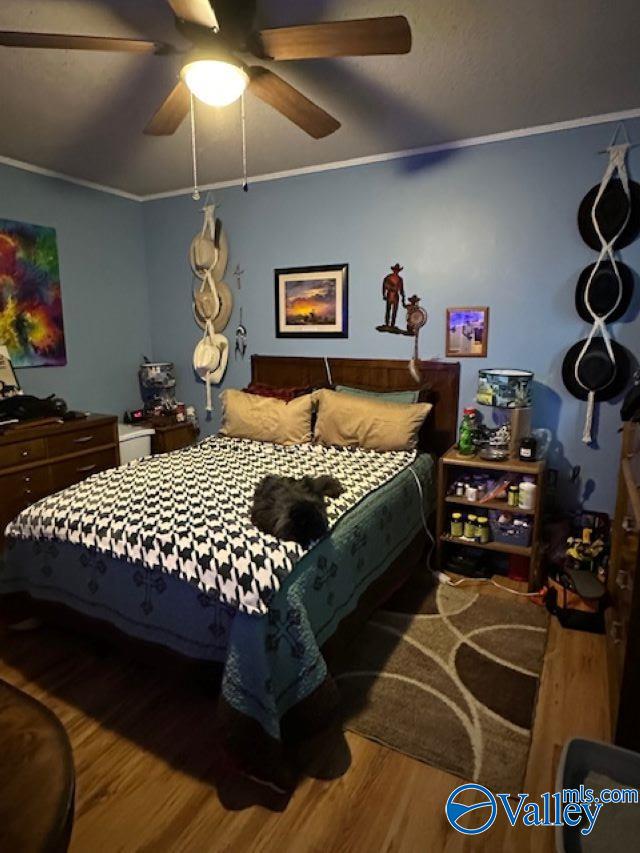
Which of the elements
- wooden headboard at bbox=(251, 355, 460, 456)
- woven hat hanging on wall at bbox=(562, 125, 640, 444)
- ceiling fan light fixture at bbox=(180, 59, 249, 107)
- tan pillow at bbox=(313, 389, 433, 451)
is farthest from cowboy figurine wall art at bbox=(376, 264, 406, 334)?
ceiling fan light fixture at bbox=(180, 59, 249, 107)

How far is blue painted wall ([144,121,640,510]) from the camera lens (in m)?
2.71

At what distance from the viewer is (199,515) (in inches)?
72.5

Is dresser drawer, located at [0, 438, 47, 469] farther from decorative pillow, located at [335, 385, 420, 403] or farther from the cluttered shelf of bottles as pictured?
the cluttered shelf of bottles

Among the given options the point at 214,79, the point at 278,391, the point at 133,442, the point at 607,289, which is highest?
the point at 214,79

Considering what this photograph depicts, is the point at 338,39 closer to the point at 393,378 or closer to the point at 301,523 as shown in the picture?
the point at 301,523

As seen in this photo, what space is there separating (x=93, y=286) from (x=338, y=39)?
2869 mm

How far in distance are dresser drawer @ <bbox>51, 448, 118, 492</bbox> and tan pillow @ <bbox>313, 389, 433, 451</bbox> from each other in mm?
1458

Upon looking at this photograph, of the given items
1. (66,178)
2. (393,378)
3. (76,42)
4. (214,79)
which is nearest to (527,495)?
(393,378)

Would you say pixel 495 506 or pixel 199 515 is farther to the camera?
pixel 495 506

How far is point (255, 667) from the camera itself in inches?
57.1

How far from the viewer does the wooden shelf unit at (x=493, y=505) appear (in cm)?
253

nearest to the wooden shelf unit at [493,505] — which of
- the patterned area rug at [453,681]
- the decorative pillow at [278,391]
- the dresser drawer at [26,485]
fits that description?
the patterned area rug at [453,681]

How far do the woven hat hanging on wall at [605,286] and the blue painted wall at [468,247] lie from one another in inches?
2.1

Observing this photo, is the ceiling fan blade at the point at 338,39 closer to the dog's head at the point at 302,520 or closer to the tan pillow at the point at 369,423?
the dog's head at the point at 302,520
